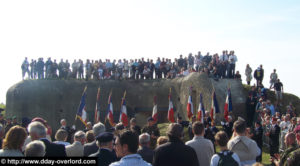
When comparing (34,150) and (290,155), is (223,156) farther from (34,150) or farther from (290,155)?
(34,150)

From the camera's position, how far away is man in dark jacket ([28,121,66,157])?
6223 mm

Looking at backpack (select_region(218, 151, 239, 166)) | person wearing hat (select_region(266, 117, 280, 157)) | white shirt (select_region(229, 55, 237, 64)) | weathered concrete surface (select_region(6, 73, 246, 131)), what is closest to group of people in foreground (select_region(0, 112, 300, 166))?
Answer: backpack (select_region(218, 151, 239, 166))

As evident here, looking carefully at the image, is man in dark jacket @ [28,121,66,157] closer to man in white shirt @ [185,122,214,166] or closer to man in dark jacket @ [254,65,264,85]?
man in white shirt @ [185,122,214,166]

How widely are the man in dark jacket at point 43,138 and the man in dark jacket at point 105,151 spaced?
91 centimetres

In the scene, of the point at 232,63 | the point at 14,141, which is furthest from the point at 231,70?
the point at 14,141

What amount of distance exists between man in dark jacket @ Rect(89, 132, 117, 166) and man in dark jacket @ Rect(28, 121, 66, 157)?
91 cm

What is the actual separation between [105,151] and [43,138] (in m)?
1.28

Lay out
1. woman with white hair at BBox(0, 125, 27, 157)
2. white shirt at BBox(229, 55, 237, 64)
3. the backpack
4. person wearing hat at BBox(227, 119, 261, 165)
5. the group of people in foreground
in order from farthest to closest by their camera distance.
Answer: white shirt at BBox(229, 55, 237, 64) < person wearing hat at BBox(227, 119, 261, 165) < the backpack < woman with white hair at BBox(0, 125, 27, 157) < the group of people in foreground

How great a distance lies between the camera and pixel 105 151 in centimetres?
579

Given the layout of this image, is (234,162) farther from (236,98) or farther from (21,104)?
(21,104)

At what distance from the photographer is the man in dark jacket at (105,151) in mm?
5738

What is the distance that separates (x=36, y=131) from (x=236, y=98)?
18.1 m

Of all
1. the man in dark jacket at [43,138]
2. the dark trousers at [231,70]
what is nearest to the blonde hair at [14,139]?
the man in dark jacket at [43,138]

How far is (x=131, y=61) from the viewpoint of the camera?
1120 inches
